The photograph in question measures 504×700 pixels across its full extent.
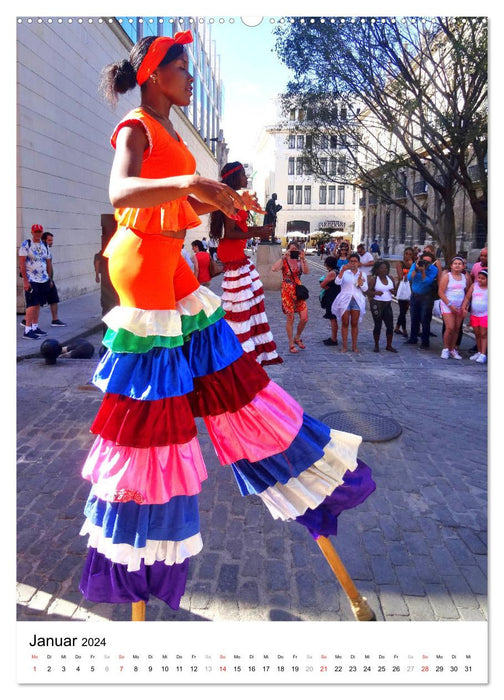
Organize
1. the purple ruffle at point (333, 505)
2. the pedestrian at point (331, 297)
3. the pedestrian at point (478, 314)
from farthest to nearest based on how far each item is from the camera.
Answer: the pedestrian at point (331, 297), the pedestrian at point (478, 314), the purple ruffle at point (333, 505)

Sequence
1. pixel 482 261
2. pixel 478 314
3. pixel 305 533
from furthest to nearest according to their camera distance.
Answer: pixel 478 314 → pixel 482 261 → pixel 305 533

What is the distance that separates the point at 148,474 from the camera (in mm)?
1986

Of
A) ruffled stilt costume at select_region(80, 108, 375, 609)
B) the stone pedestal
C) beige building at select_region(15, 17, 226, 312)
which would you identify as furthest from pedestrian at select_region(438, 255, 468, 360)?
the stone pedestal

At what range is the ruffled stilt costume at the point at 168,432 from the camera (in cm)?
199

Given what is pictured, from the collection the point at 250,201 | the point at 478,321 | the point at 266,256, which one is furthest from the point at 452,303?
the point at 266,256

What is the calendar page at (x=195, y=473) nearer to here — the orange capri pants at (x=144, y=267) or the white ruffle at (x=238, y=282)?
the orange capri pants at (x=144, y=267)

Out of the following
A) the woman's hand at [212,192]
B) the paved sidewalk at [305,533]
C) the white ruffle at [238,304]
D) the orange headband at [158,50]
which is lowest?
the paved sidewalk at [305,533]

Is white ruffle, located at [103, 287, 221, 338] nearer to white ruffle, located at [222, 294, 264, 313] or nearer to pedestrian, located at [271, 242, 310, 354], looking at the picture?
white ruffle, located at [222, 294, 264, 313]

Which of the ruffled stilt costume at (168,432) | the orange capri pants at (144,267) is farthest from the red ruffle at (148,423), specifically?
the orange capri pants at (144,267)

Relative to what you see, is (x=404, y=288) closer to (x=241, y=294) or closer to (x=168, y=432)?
(x=241, y=294)

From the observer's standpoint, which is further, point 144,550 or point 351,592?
point 351,592

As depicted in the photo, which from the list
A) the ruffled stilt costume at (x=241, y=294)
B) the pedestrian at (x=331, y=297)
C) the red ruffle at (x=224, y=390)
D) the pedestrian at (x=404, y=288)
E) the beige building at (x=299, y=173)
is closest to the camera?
the red ruffle at (x=224, y=390)

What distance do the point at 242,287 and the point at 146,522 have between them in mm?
3866

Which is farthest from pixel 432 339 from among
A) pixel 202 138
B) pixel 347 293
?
pixel 202 138
